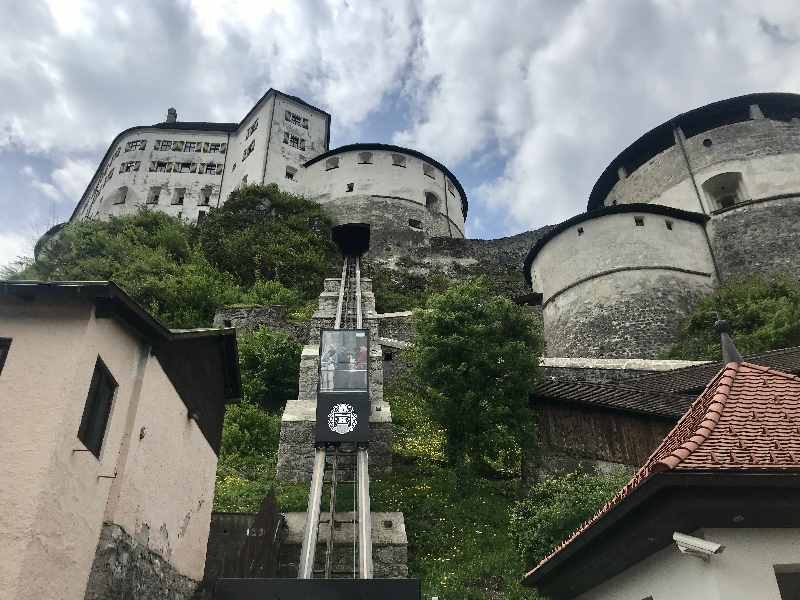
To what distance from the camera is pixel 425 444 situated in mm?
16594

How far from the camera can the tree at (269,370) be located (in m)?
20.5

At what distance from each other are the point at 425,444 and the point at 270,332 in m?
9.32

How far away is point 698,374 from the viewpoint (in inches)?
640

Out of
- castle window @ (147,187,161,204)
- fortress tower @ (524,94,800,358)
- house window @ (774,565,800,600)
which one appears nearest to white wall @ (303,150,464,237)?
castle window @ (147,187,161,204)

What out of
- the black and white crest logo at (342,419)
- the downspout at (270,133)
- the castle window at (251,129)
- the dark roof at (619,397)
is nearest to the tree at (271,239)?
the downspout at (270,133)

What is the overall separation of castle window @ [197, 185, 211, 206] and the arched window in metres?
16.0

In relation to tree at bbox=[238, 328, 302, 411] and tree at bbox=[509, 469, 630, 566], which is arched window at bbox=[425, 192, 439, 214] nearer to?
tree at bbox=[238, 328, 302, 411]

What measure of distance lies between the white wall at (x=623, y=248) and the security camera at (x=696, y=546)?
2288cm

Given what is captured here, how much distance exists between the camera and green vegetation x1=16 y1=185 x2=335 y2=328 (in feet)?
89.9

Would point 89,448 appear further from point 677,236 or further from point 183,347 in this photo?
point 677,236

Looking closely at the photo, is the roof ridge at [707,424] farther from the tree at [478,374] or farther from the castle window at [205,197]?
the castle window at [205,197]

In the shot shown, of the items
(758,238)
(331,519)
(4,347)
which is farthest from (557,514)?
(758,238)

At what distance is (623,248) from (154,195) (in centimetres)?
A: 3446

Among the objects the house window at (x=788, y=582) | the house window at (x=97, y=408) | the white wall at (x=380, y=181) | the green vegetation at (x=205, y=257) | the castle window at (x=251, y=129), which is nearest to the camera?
the house window at (x=788, y=582)
